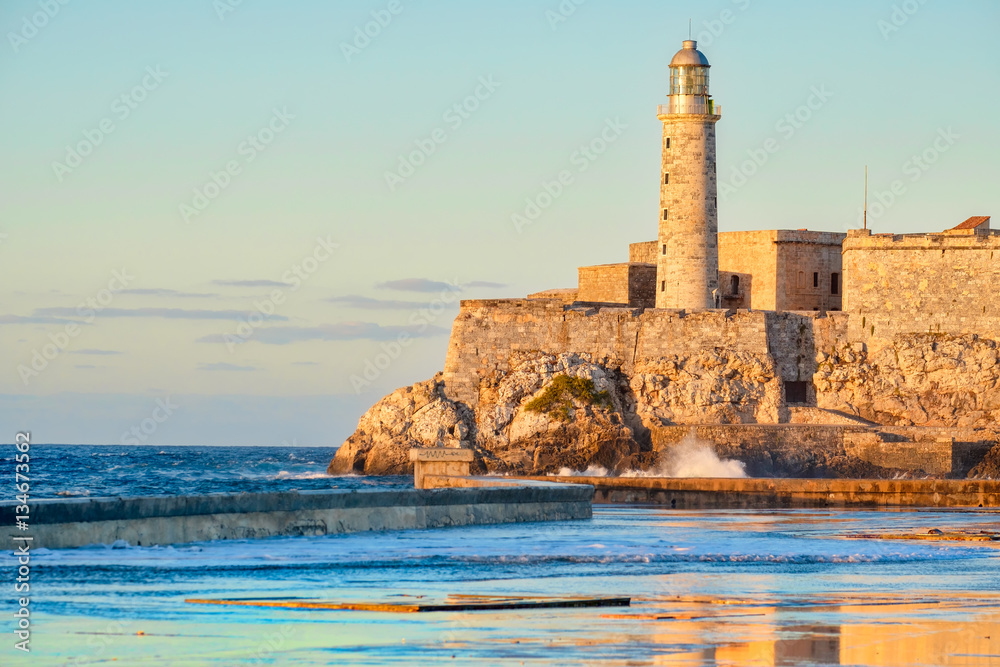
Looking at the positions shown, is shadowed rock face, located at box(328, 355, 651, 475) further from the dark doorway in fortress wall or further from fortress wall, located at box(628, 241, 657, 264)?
fortress wall, located at box(628, 241, 657, 264)

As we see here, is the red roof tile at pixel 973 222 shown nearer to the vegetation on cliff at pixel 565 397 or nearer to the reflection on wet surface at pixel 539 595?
the vegetation on cliff at pixel 565 397

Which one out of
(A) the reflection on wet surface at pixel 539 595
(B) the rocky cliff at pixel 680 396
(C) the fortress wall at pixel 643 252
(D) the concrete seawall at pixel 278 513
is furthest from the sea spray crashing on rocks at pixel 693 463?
(A) the reflection on wet surface at pixel 539 595

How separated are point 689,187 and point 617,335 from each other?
14.5 feet

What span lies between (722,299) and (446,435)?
9.97m

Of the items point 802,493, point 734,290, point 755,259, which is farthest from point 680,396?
point 802,493

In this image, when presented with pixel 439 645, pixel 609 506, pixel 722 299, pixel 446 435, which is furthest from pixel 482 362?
pixel 439 645

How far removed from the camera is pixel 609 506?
851 inches

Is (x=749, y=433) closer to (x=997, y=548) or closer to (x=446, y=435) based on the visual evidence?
(x=446, y=435)

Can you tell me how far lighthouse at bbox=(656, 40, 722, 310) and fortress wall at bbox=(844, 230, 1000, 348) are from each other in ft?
13.0

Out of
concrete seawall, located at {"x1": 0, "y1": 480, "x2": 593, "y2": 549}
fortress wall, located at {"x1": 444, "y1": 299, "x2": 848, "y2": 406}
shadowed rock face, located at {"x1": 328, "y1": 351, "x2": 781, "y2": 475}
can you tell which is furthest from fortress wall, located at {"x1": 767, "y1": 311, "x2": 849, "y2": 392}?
concrete seawall, located at {"x1": 0, "y1": 480, "x2": 593, "y2": 549}

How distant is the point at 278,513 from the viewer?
43.2 ft

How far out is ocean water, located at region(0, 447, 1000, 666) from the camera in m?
7.09

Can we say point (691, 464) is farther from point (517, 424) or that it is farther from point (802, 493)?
point (802, 493)

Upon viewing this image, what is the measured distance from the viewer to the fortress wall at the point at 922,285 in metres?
38.6
